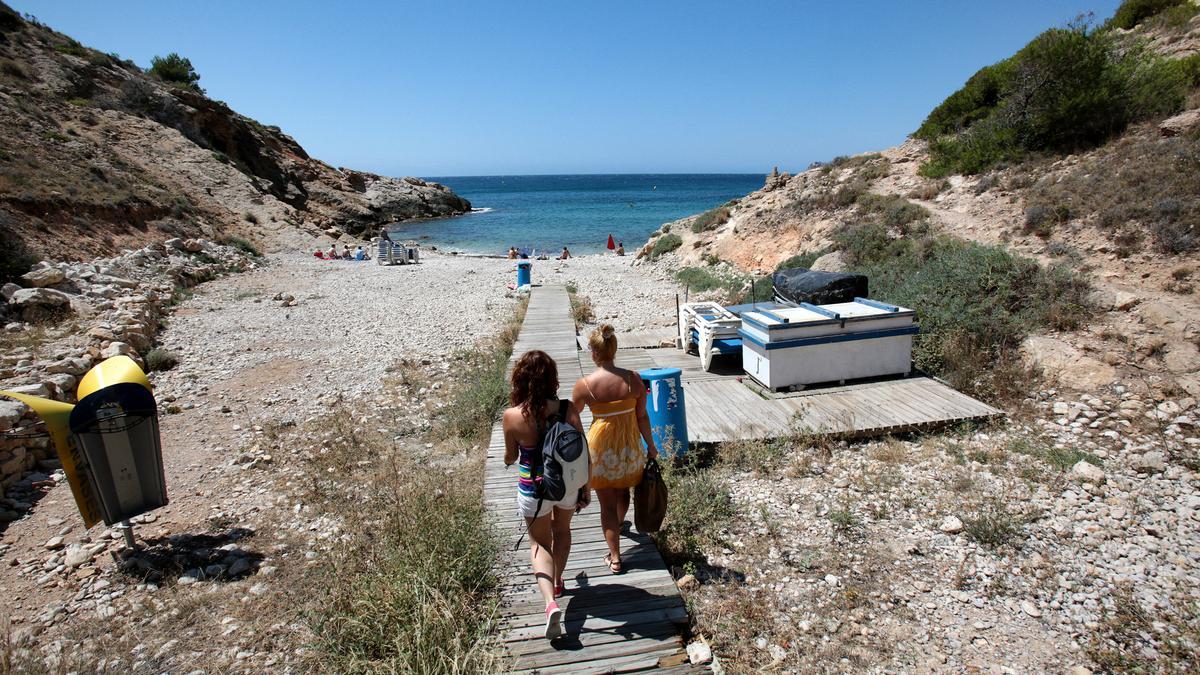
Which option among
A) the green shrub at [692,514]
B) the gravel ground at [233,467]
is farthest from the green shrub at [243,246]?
the green shrub at [692,514]

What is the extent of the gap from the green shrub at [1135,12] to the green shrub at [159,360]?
31.6 metres

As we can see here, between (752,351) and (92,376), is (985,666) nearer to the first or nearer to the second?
(752,351)

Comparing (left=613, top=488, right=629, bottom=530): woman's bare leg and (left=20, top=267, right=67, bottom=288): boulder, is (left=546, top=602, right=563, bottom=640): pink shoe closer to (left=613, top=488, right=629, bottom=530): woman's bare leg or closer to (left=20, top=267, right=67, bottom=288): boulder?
(left=613, top=488, right=629, bottom=530): woman's bare leg

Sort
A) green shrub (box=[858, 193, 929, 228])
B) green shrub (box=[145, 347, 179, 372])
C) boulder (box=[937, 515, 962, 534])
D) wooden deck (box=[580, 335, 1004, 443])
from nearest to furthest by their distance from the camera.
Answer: boulder (box=[937, 515, 962, 534]), wooden deck (box=[580, 335, 1004, 443]), green shrub (box=[145, 347, 179, 372]), green shrub (box=[858, 193, 929, 228])

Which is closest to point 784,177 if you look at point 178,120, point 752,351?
point 752,351

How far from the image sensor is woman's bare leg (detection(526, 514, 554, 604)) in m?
3.58

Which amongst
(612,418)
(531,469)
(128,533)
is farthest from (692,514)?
(128,533)

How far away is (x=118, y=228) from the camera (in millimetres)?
20172

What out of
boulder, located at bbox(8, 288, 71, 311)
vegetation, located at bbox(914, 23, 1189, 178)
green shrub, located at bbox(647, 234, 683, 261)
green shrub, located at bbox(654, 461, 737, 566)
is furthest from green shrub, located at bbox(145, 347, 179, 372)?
vegetation, located at bbox(914, 23, 1189, 178)

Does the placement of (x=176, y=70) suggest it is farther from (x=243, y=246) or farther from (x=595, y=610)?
(x=595, y=610)

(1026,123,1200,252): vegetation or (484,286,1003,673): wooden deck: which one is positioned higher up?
(1026,123,1200,252): vegetation

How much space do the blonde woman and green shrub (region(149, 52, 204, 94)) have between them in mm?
50758

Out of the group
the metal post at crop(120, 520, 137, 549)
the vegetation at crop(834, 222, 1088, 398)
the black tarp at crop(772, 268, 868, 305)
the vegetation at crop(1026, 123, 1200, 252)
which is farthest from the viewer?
the black tarp at crop(772, 268, 868, 305)

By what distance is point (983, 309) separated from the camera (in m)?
8.49
